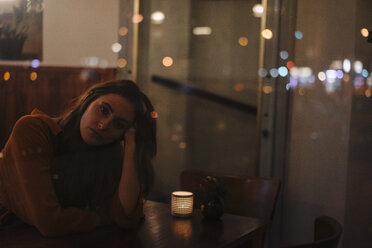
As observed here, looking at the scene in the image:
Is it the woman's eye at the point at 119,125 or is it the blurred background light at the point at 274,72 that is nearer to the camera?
the woman's eye at the point at 119,125

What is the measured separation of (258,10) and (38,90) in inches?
60.9

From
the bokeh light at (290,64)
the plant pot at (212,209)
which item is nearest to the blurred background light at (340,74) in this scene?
the bokeh light at (290,64)

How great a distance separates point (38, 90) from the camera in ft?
4.78

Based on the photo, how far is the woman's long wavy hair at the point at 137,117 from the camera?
4.96 ft

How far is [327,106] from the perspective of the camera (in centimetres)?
253

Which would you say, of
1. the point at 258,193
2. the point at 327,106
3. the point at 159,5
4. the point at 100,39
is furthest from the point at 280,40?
the point at 100,39

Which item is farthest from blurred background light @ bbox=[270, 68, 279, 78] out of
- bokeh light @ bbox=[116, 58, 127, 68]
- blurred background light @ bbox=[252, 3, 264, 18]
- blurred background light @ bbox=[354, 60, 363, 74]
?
bokeh light @ bbox=[116, 58, 127, 68]

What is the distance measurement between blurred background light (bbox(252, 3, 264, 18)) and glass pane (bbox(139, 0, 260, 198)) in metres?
0.02

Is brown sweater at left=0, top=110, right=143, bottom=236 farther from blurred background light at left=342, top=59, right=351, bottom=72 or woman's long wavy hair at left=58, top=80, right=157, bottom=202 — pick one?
blurred background light at left=342, top=59, right=351, bottom=72

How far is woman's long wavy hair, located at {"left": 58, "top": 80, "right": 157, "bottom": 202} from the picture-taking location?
1513 mm

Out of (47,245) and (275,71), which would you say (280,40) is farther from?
(47,245)

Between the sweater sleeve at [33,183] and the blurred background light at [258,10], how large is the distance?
1.59m

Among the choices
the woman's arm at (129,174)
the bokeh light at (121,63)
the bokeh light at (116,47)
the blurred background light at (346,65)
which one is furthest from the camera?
the blurred background light at (346,65)

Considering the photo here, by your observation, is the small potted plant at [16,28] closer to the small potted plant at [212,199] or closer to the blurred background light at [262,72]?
the small potted plant at [212,199]
